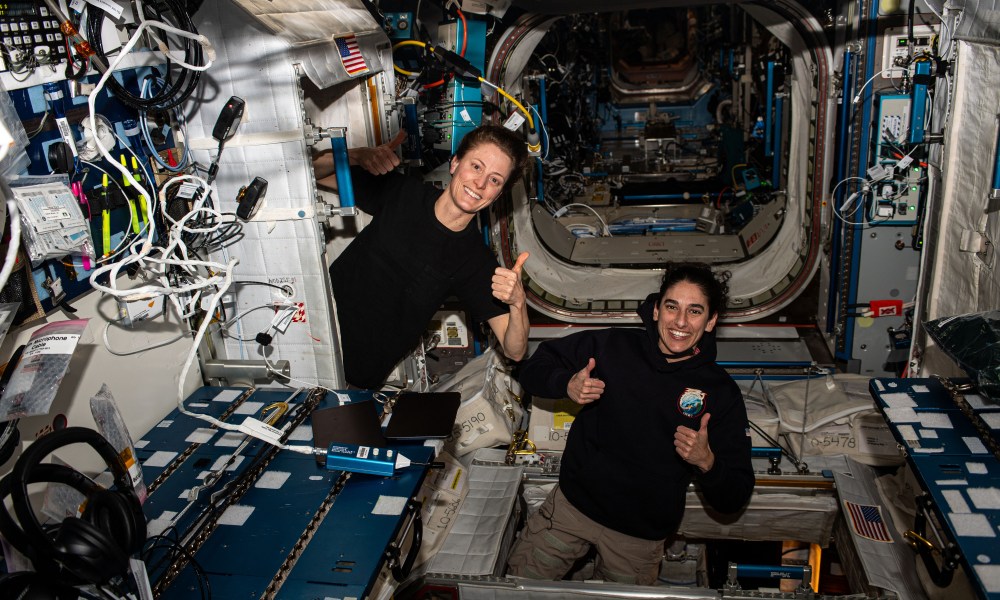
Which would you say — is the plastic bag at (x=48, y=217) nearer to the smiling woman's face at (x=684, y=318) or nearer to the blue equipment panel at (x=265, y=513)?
the blue equipment panel at (x=265, y=513)

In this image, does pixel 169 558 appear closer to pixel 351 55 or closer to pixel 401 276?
pixel 401 276

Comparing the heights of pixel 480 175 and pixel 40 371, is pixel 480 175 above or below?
above

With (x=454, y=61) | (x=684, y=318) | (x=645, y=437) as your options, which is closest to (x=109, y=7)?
(x=454, y=61)

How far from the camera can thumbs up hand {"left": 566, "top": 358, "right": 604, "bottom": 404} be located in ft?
9.48

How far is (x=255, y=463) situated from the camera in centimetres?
246

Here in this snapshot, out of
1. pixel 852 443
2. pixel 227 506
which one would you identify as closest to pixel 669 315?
pixel 852 443

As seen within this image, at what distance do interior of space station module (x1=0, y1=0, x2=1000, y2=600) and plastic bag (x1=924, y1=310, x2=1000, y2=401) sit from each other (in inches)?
0.6

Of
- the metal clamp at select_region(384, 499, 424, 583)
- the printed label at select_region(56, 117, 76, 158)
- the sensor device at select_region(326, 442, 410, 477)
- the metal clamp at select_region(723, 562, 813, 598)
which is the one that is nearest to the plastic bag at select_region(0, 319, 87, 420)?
the printed label at select_region(56, 117, 76, 158)

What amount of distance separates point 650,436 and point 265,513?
1.59 m

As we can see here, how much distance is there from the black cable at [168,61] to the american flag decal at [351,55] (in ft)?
2.30

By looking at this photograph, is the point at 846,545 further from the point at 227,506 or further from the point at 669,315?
the point at 227,506

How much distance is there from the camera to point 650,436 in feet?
9.62

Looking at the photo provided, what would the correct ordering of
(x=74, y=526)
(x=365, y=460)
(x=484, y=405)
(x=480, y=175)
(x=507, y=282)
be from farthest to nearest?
(x=484, y=405) < (x=480, y=175) < (x=507, y=282) < (x=365, y=460) < (x=74, y=526)

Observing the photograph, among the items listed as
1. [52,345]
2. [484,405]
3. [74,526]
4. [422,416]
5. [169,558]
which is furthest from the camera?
[484,405]
